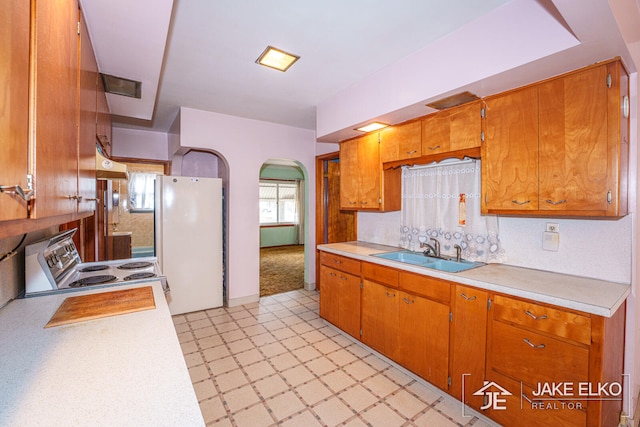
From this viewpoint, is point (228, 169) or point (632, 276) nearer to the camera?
point (632, 276)

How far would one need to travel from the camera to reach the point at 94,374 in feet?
2.81

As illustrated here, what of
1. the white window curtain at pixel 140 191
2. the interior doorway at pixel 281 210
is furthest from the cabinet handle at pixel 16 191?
the interior doorway at pixel 281 210

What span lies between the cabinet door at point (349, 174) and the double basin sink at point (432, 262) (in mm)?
698

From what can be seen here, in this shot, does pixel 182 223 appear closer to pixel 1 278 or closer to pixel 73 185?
pixel 1 278

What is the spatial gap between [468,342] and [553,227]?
39.3 inches

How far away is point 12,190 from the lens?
563 mm

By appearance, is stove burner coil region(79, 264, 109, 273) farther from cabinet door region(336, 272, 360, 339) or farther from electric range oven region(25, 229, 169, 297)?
cabinet door region(336, 272, 360, 339)

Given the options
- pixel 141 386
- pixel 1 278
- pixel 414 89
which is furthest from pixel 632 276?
pixel 1 278

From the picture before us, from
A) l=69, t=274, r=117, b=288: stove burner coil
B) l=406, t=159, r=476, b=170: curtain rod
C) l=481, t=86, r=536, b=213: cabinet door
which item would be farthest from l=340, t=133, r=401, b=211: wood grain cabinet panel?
l=69, t=274, r=117, b=288: stove burner coil

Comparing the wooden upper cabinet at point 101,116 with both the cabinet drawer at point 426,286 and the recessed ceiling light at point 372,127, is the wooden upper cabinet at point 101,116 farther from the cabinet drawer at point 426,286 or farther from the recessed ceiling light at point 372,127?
the cabinet drawer at point 426,286

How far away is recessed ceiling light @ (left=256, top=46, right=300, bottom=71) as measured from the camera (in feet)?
7.25

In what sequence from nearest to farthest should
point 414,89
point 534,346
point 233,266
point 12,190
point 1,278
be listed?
point 12,190 < point 1,278 < point 534,346 < point 414,89 < point 233,266

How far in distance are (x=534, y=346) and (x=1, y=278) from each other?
2.72 meters

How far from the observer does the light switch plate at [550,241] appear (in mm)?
1973
